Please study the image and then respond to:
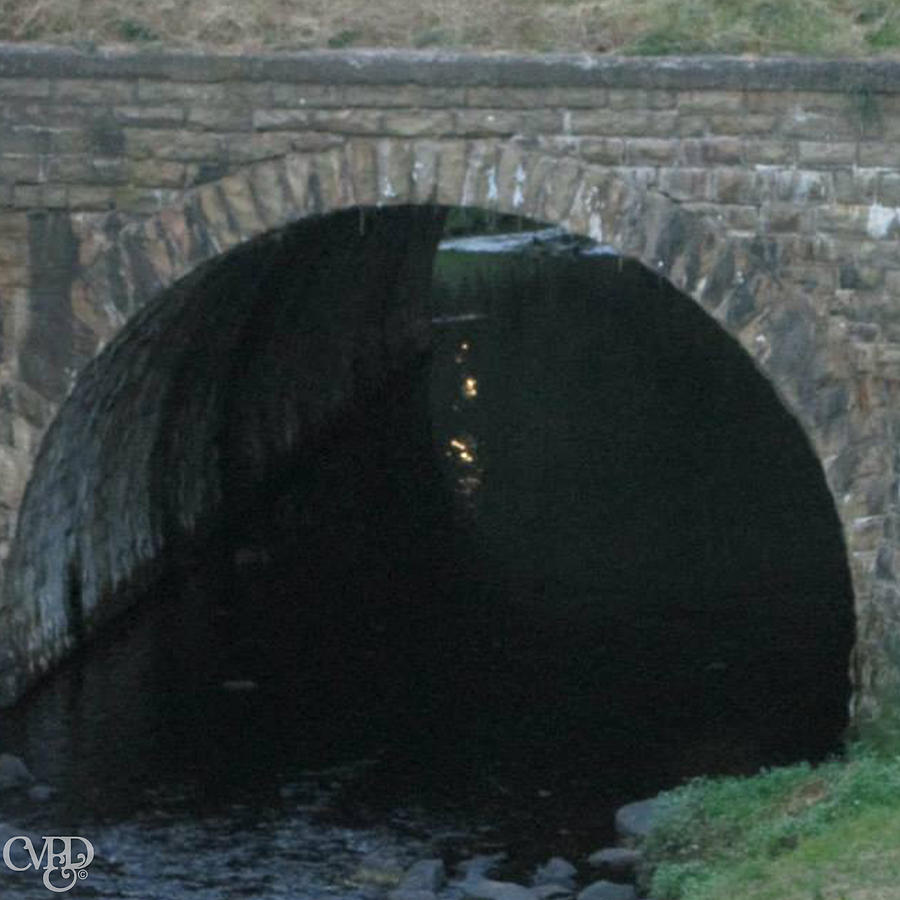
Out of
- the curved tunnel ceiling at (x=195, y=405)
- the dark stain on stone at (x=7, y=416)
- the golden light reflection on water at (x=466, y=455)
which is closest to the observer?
the dark stain on stone at (x=7, y=416)

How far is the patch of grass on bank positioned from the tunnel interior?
3.32 ft

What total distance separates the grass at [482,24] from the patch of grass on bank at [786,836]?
13.9ft

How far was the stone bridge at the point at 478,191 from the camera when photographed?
12.1 meters

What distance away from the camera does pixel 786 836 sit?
422 inches

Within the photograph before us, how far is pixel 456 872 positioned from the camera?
455 inches

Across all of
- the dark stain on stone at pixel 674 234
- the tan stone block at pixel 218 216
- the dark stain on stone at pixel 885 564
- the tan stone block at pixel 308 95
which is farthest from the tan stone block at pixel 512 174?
the dark stain on stone at pixel 885 564

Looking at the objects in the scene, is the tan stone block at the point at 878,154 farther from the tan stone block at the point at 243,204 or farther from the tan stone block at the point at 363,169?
the tan stone block at the point at 243,204

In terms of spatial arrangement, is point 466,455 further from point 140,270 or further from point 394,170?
point 394,170

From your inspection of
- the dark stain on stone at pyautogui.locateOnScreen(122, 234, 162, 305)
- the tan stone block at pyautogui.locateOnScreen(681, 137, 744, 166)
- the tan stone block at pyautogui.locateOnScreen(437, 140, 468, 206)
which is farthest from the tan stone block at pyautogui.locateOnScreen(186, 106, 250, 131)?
the tan stone block at pyautogui.locateOnScreen(681, 137, 744, 166)

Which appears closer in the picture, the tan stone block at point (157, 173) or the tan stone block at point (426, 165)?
the tan stone block at point (426, 165)

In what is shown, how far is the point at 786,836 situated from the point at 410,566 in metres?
8.04

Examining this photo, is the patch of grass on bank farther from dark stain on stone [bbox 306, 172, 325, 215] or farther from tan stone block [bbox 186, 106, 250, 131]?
tan stone block [bbox 186, 106, 250, 131]

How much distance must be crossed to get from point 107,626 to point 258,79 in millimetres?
5070

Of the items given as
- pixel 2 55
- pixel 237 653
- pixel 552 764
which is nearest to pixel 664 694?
pixel 552 764
